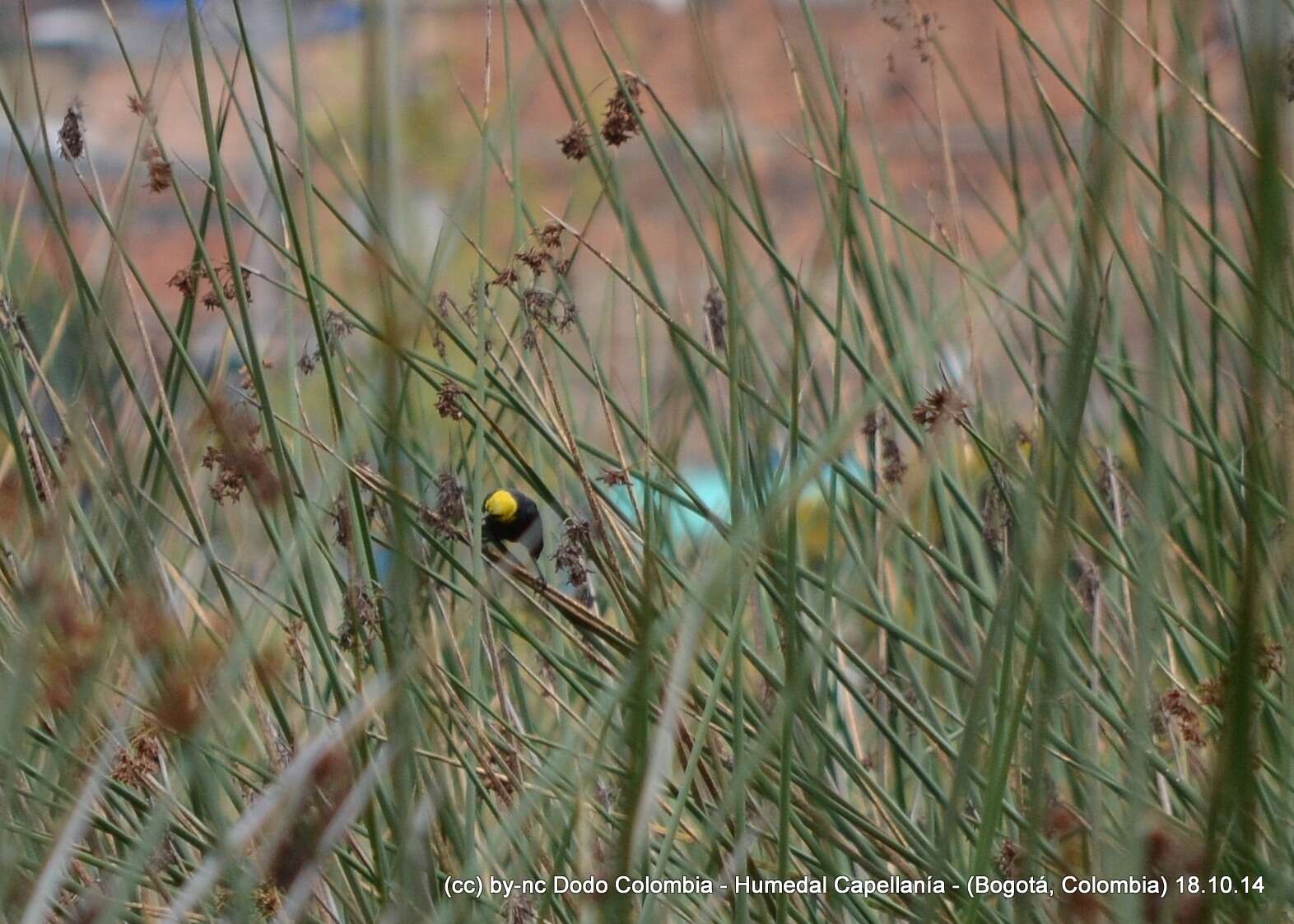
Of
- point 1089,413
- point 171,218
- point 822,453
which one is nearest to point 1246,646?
point 822,453

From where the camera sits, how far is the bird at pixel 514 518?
1.36 metres

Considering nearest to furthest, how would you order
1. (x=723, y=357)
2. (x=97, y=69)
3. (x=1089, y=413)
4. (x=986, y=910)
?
(x=986, y=910) → (x=723, y=357) → (x=1089, y=413) → (x=97, y=69)

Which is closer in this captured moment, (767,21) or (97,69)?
(97,69)

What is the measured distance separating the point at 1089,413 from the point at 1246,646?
1.12m

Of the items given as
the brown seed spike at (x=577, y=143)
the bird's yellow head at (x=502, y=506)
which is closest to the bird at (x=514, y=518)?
the bird's yellow head at (x=502, y=506)

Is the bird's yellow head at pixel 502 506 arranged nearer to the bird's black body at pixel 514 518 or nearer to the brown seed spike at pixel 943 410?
the bird's black body at pixel 514 518

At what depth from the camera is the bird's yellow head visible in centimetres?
136

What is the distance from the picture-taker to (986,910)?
966 mm

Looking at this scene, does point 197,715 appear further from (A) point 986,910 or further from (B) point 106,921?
(A) point 986,910

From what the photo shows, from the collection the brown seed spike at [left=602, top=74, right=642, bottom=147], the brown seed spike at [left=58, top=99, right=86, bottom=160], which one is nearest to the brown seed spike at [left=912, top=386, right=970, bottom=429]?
the brown seed spike at [left=602, top=74, right=642, bottom=147]

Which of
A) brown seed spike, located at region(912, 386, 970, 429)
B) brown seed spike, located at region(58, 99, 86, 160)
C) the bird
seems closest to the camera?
brown seed spike, located at region(912, 386, 970, 429)

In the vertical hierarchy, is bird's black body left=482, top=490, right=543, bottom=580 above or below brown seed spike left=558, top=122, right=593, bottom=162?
below

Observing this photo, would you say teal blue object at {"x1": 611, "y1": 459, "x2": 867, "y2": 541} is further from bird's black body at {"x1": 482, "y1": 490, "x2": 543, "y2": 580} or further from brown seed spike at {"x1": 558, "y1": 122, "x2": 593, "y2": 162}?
brown seed spike at {"x1": 558, "y1": 122, "x2": 593, "y2": 162}

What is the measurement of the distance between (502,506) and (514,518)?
2 cm
